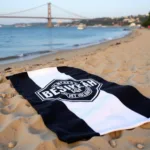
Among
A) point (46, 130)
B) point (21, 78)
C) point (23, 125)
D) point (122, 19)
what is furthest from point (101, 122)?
point (122, 19)

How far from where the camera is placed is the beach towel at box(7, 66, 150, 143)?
4.33ft

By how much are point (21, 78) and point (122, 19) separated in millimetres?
72025

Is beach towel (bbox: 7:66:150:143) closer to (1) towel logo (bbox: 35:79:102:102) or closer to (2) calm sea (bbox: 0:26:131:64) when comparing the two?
(1) towel logo (bbox: 35:79:102:102)

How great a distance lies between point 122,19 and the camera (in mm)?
70375

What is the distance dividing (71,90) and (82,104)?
28 centimetres

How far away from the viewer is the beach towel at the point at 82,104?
4.33ft

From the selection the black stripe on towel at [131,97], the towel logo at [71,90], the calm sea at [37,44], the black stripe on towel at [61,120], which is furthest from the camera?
the calm sea at [37,44]

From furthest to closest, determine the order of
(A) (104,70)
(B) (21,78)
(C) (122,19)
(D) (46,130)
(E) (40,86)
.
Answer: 1. (C) (122,19)
2. (A) (104,70)
3. (B) (21,78)
4. (E) (40,86)
5. (D) (46,130)

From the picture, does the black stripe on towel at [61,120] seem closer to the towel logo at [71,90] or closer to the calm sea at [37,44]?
the towel logo at [71,90]

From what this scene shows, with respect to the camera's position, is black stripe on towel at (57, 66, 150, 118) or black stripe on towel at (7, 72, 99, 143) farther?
black stripe on towel at (57, 66, 150, 118)

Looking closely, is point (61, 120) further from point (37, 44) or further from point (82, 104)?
point (37, 44)

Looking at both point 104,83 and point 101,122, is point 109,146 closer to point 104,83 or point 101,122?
point 101,122

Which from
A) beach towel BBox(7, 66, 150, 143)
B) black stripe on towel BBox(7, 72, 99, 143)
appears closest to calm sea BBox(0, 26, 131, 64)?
beach towel BBox(7, 66, 150, 143)

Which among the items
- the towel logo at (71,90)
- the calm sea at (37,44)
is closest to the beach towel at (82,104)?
the towel logo at (71,90)
